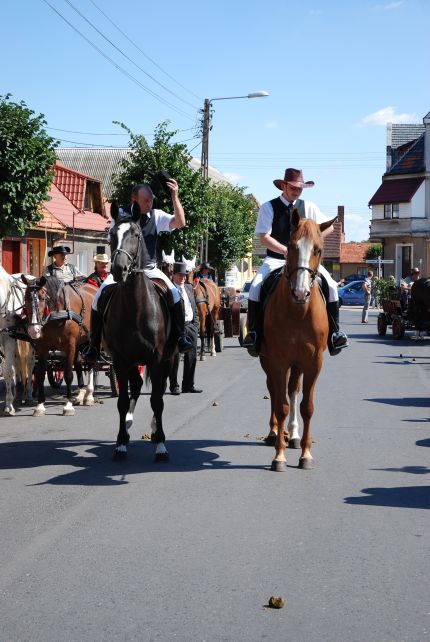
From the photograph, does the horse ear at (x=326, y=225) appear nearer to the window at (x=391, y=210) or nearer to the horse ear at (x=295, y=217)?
the horse ear at (x=295, y=217)

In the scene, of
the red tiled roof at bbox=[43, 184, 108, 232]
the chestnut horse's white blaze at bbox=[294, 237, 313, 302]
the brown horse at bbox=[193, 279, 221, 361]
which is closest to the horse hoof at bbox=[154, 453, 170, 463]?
the chestnut horse's white blaze at bbox=[294, 237, 313, 302]

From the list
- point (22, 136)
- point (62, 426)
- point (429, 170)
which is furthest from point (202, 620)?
point (429, 170)

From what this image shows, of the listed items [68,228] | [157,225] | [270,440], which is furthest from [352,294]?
[157,225]

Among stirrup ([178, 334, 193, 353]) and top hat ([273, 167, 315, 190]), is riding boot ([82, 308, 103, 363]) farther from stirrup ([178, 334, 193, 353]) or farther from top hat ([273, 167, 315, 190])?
top hat ([273, 167, 315, 190])

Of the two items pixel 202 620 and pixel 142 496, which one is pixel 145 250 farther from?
pixel 202 620

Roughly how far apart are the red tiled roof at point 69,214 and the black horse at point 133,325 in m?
28.5

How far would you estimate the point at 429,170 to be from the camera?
66.4m

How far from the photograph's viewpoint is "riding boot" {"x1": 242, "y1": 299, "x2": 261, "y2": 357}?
360 inches

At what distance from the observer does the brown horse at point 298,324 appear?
26.4 feet

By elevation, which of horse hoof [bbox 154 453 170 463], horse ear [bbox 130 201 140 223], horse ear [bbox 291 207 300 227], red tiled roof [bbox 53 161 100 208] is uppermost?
red tiled roof [bbox 53 161 100 208]

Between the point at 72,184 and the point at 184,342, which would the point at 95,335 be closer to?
the point at 184,342

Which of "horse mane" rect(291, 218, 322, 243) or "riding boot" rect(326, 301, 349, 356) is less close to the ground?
"horse mane" rect(291, 218, 322, 243)

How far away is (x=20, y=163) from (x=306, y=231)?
13.6 meters

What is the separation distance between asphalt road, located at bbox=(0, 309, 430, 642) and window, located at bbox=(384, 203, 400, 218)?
58.8 m
